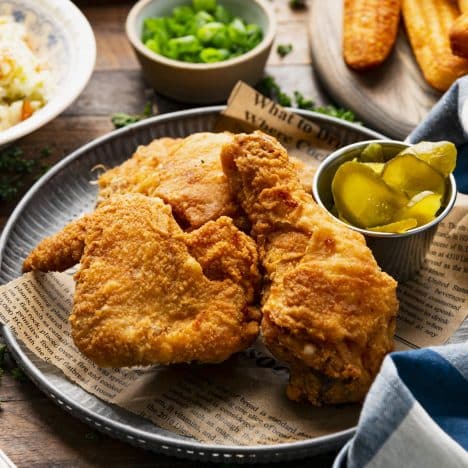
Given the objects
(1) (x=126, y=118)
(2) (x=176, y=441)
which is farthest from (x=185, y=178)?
(1) (x=126, y=118)

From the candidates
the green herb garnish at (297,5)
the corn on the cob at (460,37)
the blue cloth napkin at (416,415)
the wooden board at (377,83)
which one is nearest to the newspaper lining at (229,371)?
the blue cloth napkin at (416,415)

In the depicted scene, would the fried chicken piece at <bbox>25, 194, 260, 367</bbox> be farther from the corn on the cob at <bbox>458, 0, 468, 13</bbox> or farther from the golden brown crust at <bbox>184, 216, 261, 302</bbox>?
the corn on the cob at <bbox>458, 0, 468, 13</bbox>

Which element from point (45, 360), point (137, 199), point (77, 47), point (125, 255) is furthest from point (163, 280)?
point (77, 47)

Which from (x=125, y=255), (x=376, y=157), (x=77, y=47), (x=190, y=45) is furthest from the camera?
(x=190, y=45)

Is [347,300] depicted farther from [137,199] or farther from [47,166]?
[47,166]

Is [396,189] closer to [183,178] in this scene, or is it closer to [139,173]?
[183,178]

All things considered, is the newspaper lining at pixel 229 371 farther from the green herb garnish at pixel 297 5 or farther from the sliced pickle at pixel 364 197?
the green herb garnish at pixel 297 5
